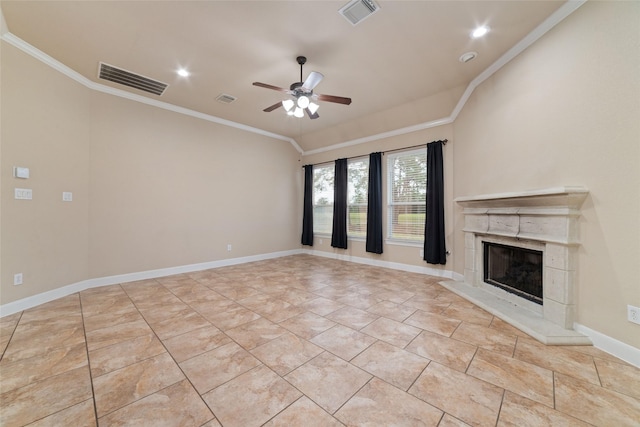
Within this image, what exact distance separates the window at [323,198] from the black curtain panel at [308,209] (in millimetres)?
144

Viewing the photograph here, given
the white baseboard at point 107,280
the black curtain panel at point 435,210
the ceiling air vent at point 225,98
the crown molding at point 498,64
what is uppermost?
the ceiling air vent at point 225,98

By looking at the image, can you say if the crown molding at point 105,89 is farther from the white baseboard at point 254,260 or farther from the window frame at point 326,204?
the white baseboard at point 254,260

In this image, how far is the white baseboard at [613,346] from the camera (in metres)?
1.92

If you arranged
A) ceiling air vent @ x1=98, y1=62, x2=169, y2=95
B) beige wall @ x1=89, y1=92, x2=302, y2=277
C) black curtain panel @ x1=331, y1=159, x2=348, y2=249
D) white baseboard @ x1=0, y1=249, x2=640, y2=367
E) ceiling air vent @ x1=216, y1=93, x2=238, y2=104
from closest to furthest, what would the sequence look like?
white baseboard @ x1=0, y1=249, x2=640, y2=367 → ceiling air vent @ x1=98, y1=62, x2=169, y2=95 → beige wall @ x1=89, y1=92, x2=302, y2=277 → ceiling air vent @ x1=216, y1=93, x2=238, y2=104 → black curtain panel @ x1=331, y1=159, x2=348, y2=249

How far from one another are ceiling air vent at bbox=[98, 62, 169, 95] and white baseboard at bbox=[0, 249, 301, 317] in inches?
122

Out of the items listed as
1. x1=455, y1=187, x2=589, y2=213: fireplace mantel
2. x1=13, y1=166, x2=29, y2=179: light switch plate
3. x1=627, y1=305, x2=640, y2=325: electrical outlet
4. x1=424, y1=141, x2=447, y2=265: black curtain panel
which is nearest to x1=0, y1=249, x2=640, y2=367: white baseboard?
x1=627, y1=305, x2=640, y2=325: electrical outlet

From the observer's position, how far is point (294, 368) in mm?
1871

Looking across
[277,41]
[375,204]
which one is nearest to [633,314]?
[375,204]

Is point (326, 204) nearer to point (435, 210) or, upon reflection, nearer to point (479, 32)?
→ point (435, 210)

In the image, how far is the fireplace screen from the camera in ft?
9.26

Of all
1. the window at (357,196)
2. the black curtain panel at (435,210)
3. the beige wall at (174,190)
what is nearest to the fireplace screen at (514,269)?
the black curtain panel at (435,210)

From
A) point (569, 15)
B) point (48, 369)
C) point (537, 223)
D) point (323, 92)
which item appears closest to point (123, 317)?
point (48, 369)

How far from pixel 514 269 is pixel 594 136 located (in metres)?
1.73

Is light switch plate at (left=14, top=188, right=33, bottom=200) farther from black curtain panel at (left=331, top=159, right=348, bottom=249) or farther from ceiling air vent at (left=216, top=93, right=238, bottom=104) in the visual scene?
black curtain panel at (left=331, top=159, right=348, bottom=249)
